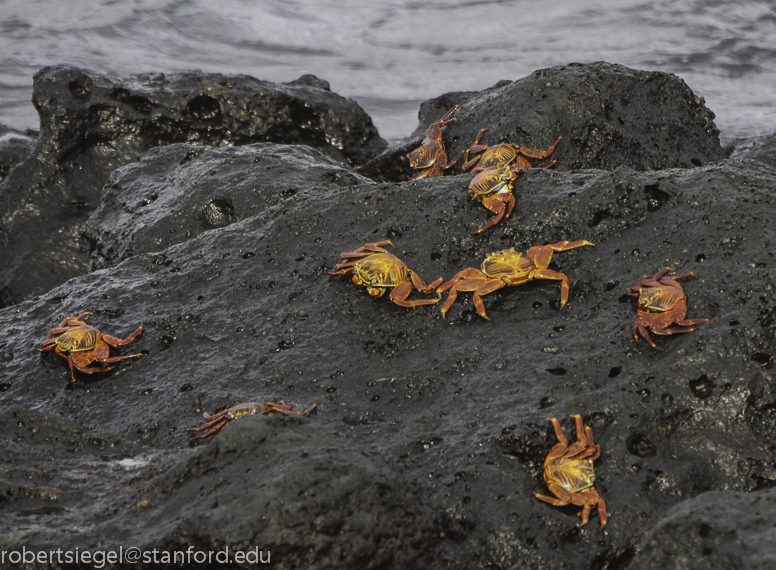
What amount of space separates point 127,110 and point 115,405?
14.3 ft

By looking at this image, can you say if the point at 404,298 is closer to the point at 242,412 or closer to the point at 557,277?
the point at 557,277

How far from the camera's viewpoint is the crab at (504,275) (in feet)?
11.1

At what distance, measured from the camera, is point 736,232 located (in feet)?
10.9

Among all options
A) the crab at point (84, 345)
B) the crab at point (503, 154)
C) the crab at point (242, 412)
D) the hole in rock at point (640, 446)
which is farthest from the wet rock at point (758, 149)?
the crab at point (84, 345)

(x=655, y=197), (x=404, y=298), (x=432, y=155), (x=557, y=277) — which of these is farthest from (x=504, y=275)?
(x=432, y=155)

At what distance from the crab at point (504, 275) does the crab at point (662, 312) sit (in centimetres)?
40

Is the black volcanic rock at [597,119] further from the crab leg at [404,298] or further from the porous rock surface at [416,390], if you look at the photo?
the crab leg at [404,298]

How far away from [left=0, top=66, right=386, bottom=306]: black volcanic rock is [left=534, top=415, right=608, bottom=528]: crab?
18.2 feet

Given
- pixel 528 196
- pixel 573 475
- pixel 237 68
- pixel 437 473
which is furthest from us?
pixel 237 68

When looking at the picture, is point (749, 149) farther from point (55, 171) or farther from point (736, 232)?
point (55, 171)

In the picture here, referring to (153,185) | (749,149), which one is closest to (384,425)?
(153,185)

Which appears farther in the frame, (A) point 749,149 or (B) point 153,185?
(A) point 749,149

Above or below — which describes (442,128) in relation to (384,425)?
above

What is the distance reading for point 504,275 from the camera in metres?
3.38
